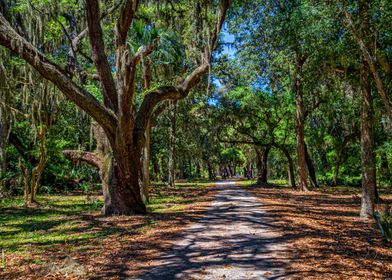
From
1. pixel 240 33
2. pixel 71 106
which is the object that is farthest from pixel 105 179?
pixel 240 33

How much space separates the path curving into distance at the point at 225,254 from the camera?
4609 millimetres

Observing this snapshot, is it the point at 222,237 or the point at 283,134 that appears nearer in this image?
the point at 222,237

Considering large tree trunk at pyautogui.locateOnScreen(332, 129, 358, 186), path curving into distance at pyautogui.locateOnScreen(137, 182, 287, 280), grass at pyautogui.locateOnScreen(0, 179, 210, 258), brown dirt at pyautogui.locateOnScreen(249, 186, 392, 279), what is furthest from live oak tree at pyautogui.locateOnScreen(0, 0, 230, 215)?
large tree trunk at pyautogui.locateOnScreen(332, 129, 358, 186)

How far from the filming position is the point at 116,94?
10195 mm

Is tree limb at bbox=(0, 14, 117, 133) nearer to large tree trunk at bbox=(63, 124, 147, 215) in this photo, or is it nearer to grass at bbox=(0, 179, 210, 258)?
large tree trunk at bbox=(63, 124, 147, 215)

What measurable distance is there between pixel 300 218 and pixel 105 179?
590cm

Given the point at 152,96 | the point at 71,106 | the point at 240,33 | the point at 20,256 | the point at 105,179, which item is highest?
the point at 240,33

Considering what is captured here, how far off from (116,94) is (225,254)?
6.39 metres

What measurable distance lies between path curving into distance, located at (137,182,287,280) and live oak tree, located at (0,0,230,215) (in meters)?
2.86

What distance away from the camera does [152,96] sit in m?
10.8

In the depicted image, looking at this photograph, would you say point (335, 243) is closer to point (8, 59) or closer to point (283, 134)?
point (8, 59)

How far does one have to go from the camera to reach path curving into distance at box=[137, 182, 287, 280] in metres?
4.61

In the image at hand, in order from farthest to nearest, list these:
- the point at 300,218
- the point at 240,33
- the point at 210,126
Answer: the point at 210,126
the point at 240,33
the point at 300,218

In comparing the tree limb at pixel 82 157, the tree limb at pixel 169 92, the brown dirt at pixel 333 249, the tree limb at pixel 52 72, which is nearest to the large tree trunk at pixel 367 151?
the brown dirt at pixel 333 249
